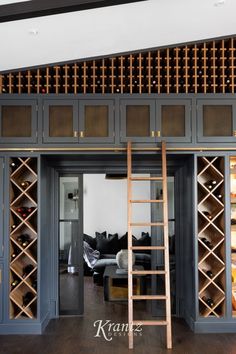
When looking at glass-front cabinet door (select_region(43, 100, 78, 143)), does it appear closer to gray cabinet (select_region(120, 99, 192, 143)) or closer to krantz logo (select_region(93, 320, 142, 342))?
gray cabinet (select_region(120, 99, 192, 143))

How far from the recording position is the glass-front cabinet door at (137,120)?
404 centimetres

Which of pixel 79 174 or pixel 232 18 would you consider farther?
pixel 79 174

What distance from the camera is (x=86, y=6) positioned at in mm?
3006

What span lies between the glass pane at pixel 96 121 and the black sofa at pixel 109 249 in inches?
126

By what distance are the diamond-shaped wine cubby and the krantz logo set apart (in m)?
0.82

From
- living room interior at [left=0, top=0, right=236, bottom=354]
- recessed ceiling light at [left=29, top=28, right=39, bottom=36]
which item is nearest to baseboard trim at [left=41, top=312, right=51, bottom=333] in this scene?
living room interior at [left=0, top=0, right=236, bottom=354]

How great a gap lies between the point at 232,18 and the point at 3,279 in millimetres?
3911

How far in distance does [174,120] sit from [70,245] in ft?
7.26

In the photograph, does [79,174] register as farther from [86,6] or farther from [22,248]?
[86,6]

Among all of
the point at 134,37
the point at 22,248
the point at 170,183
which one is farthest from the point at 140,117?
the point at 22,248

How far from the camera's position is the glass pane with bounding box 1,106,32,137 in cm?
407

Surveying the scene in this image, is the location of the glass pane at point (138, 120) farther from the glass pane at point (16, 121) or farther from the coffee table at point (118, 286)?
the coffee table at point (118, 286)

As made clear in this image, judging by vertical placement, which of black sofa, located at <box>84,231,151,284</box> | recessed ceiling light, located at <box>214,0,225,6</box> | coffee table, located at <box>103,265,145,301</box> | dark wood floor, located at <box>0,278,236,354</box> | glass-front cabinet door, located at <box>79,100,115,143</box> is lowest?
dark wood floor, located at <box>0,278,236,354</box>

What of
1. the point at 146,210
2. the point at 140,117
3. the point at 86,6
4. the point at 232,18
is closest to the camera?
the point at 86,6
